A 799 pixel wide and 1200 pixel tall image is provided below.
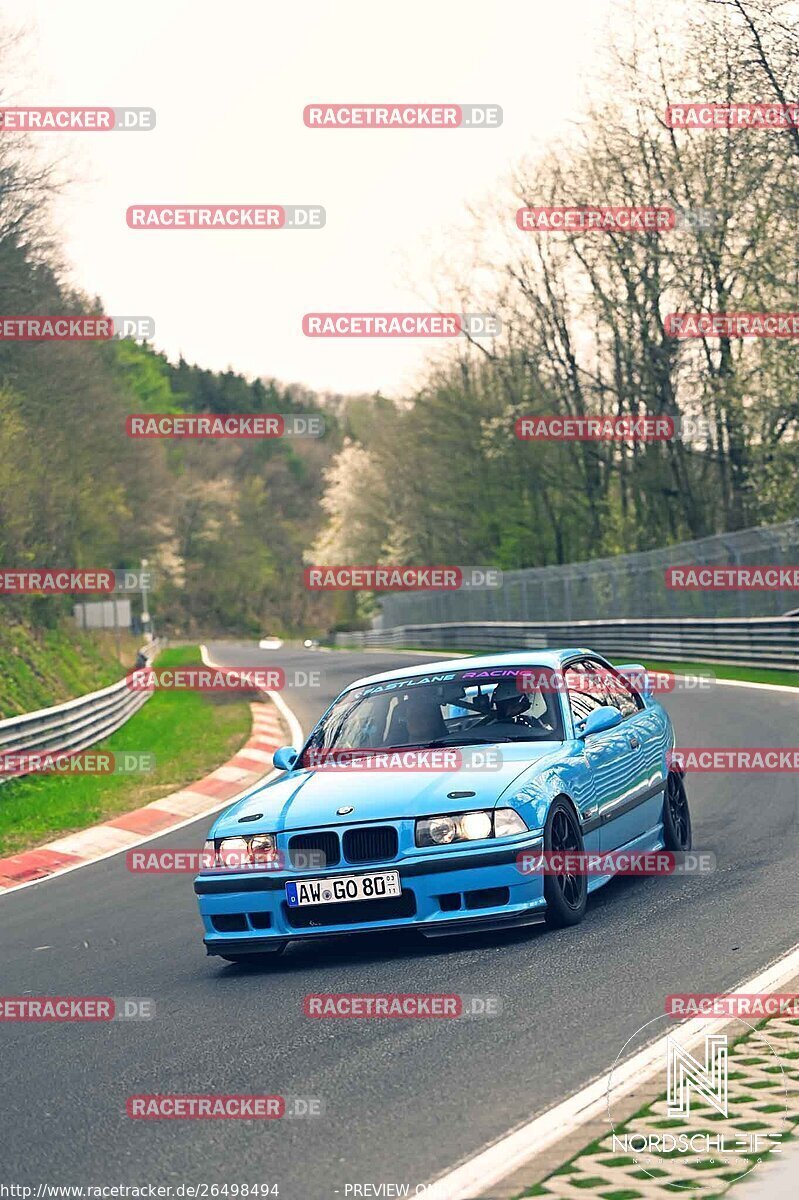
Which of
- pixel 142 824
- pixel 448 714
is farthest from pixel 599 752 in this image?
pixel 142 824

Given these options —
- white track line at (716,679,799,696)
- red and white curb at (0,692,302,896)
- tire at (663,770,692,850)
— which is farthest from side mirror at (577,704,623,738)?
white track line at (716,679,799,696)

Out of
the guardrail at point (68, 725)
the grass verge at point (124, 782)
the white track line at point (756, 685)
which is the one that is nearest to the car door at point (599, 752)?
the grass verge at point (124, 782)

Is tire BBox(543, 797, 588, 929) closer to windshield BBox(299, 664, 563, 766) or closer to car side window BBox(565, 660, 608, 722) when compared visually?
windshield BBox(299, 664, 563, 766)

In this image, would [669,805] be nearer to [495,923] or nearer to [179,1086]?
[495,923]

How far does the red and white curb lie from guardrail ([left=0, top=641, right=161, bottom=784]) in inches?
81.0

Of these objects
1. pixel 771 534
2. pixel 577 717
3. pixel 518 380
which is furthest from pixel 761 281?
pixel 577 717

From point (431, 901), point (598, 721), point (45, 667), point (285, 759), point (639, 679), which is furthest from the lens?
point (45, 667)

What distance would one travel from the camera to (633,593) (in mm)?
38312

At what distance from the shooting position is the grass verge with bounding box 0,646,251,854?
15938mm

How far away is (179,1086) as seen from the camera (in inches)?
221

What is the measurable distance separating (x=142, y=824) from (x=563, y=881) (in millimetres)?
8635

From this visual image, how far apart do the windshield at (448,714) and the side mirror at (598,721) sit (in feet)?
0.44

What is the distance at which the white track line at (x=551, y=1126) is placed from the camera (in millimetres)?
4242

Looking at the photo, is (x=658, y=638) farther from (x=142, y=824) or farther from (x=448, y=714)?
(x=448, y=714)
